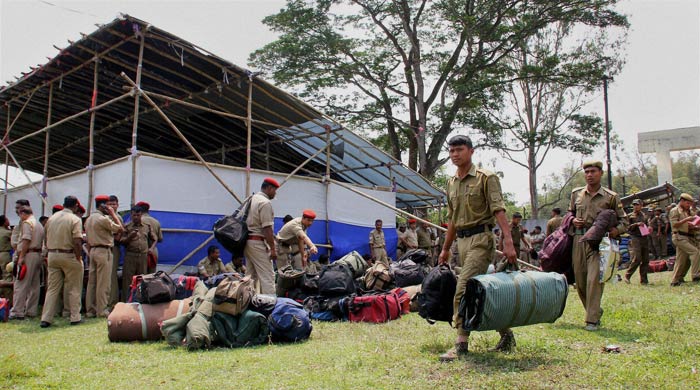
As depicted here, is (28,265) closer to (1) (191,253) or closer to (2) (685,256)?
(1) (191,253)

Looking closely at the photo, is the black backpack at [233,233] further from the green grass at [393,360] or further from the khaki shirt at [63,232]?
the khaki shirt at [63,232]

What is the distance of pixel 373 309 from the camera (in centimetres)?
708

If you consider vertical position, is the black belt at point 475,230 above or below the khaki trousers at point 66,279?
above

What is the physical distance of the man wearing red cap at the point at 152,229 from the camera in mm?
9103

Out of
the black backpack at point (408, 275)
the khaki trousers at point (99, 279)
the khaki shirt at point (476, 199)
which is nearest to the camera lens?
the khaki shirt at point (476, 199)

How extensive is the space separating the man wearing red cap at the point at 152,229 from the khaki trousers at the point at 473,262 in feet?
20.4

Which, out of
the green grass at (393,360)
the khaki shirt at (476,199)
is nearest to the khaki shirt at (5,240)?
the green grass at (393,360)

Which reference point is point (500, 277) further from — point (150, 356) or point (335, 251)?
point (335, 251)

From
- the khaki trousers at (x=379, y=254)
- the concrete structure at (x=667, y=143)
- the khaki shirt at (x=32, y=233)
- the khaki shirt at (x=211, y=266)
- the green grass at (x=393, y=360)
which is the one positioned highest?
the concrete structure at (x=667, y=143)

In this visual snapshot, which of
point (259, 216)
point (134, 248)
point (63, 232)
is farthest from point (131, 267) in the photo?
point (259, 216)

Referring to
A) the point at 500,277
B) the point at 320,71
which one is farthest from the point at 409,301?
the point at 320,71

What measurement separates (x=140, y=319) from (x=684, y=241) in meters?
9.10

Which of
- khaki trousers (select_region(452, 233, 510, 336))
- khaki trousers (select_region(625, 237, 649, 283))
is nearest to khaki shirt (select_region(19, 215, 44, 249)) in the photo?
khaki trousers (select_region(452, 233, 510, 336))

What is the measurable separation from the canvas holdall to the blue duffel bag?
336mm
